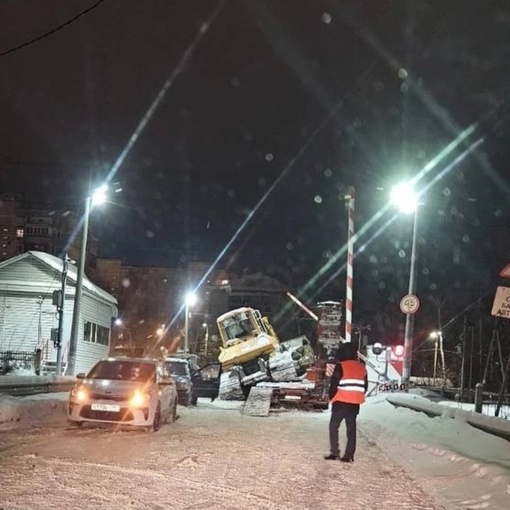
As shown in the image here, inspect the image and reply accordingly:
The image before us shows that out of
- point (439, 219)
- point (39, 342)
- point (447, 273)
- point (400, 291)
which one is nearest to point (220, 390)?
point (39, 342)

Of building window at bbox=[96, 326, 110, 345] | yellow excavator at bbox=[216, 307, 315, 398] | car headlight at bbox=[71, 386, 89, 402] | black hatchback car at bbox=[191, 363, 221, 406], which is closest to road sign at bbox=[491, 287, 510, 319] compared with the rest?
car headlight at bbox=[71, 386, 89, 402]

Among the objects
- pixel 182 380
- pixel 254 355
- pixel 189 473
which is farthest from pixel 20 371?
pixel 189 473

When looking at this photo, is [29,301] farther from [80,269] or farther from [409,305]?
[409,305]

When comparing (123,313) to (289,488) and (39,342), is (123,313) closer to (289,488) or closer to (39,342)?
(39,342)

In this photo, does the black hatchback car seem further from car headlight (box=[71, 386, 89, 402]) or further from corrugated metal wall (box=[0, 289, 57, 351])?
car headlight (box=[71, 386, 89, 402])

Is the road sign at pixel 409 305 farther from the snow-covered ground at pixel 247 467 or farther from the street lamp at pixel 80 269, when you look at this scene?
the street lamp at pixel 80 269

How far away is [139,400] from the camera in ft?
44.5

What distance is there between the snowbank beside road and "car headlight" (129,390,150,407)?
2.35m

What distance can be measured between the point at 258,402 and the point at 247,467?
11.0 metres

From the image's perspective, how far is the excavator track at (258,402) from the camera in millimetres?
19806

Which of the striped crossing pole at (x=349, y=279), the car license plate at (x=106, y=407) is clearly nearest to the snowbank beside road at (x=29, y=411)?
the car license plate at (x=106, y=407)

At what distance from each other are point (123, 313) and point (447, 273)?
46348 millimetres

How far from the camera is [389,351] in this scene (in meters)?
26.3

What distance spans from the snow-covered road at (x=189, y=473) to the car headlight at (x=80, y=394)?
60 centimetres
